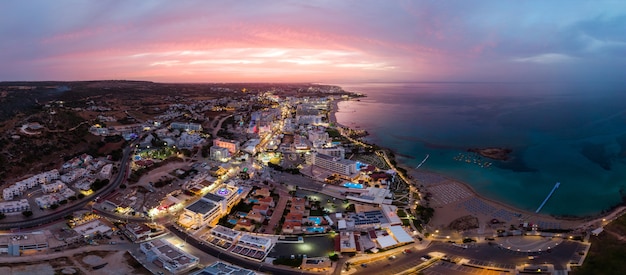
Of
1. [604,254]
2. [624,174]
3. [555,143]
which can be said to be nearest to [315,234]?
[604,254]

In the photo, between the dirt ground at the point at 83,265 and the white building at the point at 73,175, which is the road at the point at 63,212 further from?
the dirt ground at the point at 83,265

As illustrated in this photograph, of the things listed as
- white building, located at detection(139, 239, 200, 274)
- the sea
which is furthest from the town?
the sea

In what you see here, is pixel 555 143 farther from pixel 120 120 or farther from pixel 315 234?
pixel 120 120

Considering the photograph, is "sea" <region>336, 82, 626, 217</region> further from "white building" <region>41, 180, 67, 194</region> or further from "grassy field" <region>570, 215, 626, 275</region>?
"white building" <region>41, 180, 67, 194</region>

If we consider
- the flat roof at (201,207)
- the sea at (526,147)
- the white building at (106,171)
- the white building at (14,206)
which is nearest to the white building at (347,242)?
the flat roof at (201,207)

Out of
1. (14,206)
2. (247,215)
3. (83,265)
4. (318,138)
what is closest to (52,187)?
(14,206)

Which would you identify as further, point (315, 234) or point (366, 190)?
point (366, 190)
